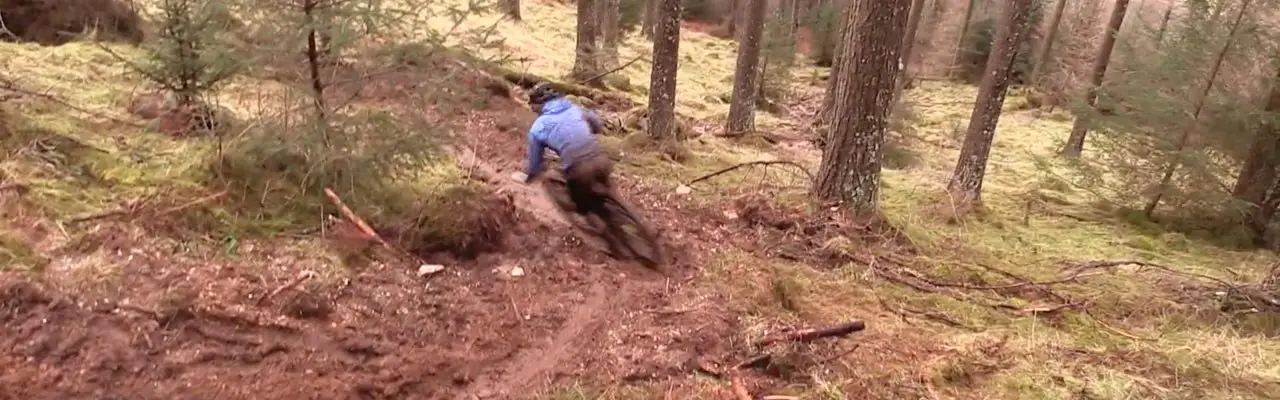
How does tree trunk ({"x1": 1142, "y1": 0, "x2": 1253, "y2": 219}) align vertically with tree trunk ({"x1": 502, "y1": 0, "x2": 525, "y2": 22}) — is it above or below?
above

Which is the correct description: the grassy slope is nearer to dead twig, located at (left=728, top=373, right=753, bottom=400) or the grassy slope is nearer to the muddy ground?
dead twig, located at (left=728, top=373, right=753, bottom=400)

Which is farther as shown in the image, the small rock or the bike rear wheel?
the bike rear wheel

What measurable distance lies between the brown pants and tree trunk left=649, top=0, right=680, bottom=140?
16.5ft

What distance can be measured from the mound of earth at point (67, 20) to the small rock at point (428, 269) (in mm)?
5680

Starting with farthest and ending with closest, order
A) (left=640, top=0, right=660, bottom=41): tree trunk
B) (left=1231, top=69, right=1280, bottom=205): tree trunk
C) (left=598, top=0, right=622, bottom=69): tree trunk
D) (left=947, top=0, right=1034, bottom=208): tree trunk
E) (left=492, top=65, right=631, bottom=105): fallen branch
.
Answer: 1. (left=640, top=0, right=660, bottom=41): tree trunk
2. (left=598, top=0, right=622, bottom=69): tree trunk
3. (left=492, top=65, right=631, bottom=105): fallen branch
4. (left=1231, top=69, right=1280, bottom=205): tree trunk
5. (left=947, top=0, right=1034, bottom=208): tree trunk

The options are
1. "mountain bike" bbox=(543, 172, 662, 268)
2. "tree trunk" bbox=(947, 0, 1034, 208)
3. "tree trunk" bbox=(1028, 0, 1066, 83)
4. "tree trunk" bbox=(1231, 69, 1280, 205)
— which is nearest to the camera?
"mountain bike" bbox=(543, 172, 662, 268)

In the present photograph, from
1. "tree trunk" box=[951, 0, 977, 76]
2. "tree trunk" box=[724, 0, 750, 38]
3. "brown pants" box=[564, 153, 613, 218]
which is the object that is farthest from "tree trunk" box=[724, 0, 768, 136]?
"tree trunk" box=[724, 0, 750, 38]

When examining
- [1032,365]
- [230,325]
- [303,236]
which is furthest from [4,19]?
[1032,365]

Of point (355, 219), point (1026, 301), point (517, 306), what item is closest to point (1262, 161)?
point (1026, 301)

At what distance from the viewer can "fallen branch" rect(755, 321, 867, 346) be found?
17.8 ft

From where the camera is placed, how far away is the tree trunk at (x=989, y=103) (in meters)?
10.6

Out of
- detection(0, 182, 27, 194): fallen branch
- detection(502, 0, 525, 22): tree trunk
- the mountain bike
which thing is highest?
detection(0, 182, 27, 194): fallen branch

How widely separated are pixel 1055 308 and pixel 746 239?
2.95 metres

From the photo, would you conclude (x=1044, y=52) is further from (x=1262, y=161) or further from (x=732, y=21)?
(x=1262, y=161)
